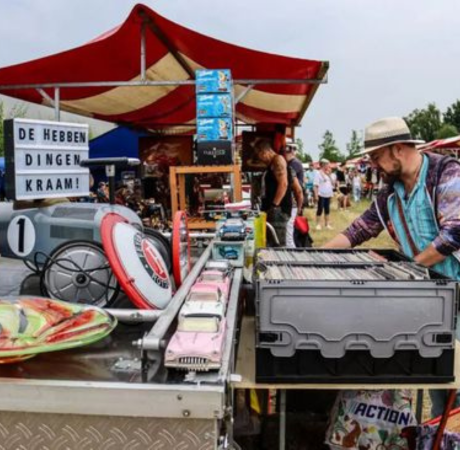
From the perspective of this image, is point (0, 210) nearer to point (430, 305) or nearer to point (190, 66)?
point (430, 305)

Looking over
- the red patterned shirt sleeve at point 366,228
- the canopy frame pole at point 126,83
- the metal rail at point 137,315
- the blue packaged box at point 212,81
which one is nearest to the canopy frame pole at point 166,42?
the canopy frame pole at point 126,83

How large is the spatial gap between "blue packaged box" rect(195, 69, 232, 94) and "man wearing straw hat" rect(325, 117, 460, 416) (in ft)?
8.16

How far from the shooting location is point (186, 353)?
111cm

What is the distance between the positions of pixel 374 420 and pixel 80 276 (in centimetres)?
108

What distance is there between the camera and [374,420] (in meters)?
1.80

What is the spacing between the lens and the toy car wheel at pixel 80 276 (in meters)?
1.64

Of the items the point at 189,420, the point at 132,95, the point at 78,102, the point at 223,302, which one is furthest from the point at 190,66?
the point at 189,420

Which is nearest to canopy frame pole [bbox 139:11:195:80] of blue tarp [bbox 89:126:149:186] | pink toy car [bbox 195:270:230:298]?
pink toy car [bbox 195:270:230:298]

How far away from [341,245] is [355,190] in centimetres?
2043

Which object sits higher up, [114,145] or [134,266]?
[114,145]

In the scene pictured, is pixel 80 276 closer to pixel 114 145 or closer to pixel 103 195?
pixel 103 195

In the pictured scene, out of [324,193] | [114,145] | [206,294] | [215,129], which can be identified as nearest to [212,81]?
[215,129]

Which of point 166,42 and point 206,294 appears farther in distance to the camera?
point 166,42

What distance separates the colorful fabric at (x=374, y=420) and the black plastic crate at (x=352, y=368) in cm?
31
